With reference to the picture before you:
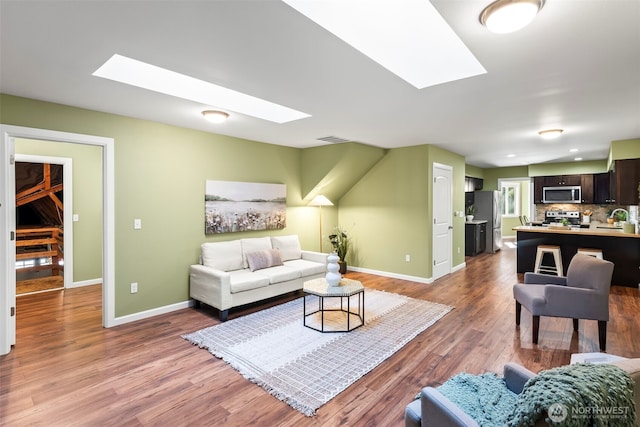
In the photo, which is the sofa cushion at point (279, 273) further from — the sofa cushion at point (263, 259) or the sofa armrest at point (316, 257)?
the sofa armrest at point (316, 257)

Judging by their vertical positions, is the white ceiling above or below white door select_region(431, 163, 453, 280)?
above

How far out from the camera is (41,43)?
2002 millimetres

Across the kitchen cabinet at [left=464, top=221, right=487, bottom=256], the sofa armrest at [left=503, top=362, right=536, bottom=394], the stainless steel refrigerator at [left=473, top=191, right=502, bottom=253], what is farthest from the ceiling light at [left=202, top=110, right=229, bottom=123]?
the stainless steel refrigerator at [left=473, top=191, right=502, bottom=253]

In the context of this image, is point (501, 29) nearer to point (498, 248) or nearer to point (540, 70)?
point (540, 70)

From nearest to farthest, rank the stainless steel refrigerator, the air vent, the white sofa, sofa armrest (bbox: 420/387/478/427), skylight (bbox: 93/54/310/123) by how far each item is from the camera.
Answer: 1. sofa armrest (bbox: 420/387/478/427)
2. skylight (bbox: 93/54/310/123)
3. the white sofa
4. the air vent
5. the stainless steel refrigerator

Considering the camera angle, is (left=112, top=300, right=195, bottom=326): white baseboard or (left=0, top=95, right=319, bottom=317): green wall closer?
(left=0, top=95, right=319, bottom=317): green wall

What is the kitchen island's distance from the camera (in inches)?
203

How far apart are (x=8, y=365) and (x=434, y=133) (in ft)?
17.6

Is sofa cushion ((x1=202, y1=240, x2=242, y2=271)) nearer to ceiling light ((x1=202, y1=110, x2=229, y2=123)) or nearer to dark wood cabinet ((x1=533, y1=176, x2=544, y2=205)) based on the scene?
ceiling light ((x1=202, y1=110, x2=229, y2=123))

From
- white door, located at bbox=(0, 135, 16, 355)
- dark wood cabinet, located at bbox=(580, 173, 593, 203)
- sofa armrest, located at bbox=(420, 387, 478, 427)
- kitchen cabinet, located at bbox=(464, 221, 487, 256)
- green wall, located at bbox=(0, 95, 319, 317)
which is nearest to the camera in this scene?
sofa armrest, located at bbox=(420, 387, 478, 427)

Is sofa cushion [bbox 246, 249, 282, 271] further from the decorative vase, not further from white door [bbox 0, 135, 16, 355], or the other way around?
white door [bbox 0, 135, 16, 355]

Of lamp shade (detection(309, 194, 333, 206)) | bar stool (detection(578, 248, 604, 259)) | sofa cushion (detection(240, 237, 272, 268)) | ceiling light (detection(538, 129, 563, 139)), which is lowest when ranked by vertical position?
bar stool (detection(578, 248, 604, 259))

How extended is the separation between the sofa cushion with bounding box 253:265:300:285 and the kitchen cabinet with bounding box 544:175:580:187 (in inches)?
303

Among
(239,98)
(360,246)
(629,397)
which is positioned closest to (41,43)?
(239,98)
